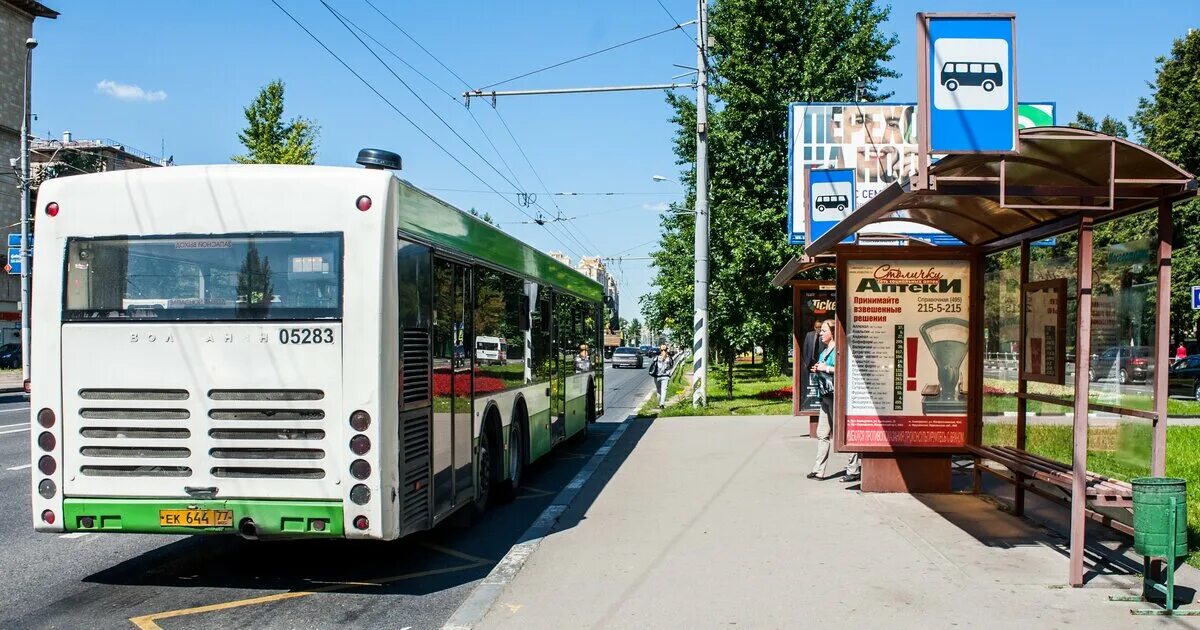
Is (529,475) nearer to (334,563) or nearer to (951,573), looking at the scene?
(334,563)

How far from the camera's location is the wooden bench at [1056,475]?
281 inches

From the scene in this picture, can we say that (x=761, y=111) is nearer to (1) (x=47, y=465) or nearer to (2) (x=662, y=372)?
(2) (x=662, y=372)

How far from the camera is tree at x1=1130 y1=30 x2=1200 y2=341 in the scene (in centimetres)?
3681

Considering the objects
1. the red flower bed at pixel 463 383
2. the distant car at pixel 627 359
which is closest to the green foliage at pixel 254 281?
the red flower bed at pixel 463 383

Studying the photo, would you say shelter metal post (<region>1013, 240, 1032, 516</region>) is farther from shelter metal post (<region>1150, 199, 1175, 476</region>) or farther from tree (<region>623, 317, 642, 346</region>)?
tree (<region>623, 317, 642, 346</region>)

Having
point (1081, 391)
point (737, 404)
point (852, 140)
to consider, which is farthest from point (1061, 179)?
point (737, 404)

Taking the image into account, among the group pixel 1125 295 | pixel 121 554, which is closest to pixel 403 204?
pixel 121 554

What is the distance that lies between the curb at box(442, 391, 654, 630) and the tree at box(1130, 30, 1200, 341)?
32.1 metres

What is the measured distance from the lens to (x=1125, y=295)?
24.2ft

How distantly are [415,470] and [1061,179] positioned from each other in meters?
5.03

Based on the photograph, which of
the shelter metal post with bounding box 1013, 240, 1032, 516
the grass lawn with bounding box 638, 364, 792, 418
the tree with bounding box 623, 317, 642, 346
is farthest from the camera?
the tree with bounding box 623, 317, 642, 346

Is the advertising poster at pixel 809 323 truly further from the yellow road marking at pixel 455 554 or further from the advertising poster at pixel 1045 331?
the yellow road marking at pixel 455 554

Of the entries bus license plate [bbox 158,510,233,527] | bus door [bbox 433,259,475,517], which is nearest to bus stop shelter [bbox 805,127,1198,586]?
bus door [bbox 433,259,475,517]

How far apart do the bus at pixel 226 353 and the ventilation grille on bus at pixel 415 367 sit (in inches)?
1.1
